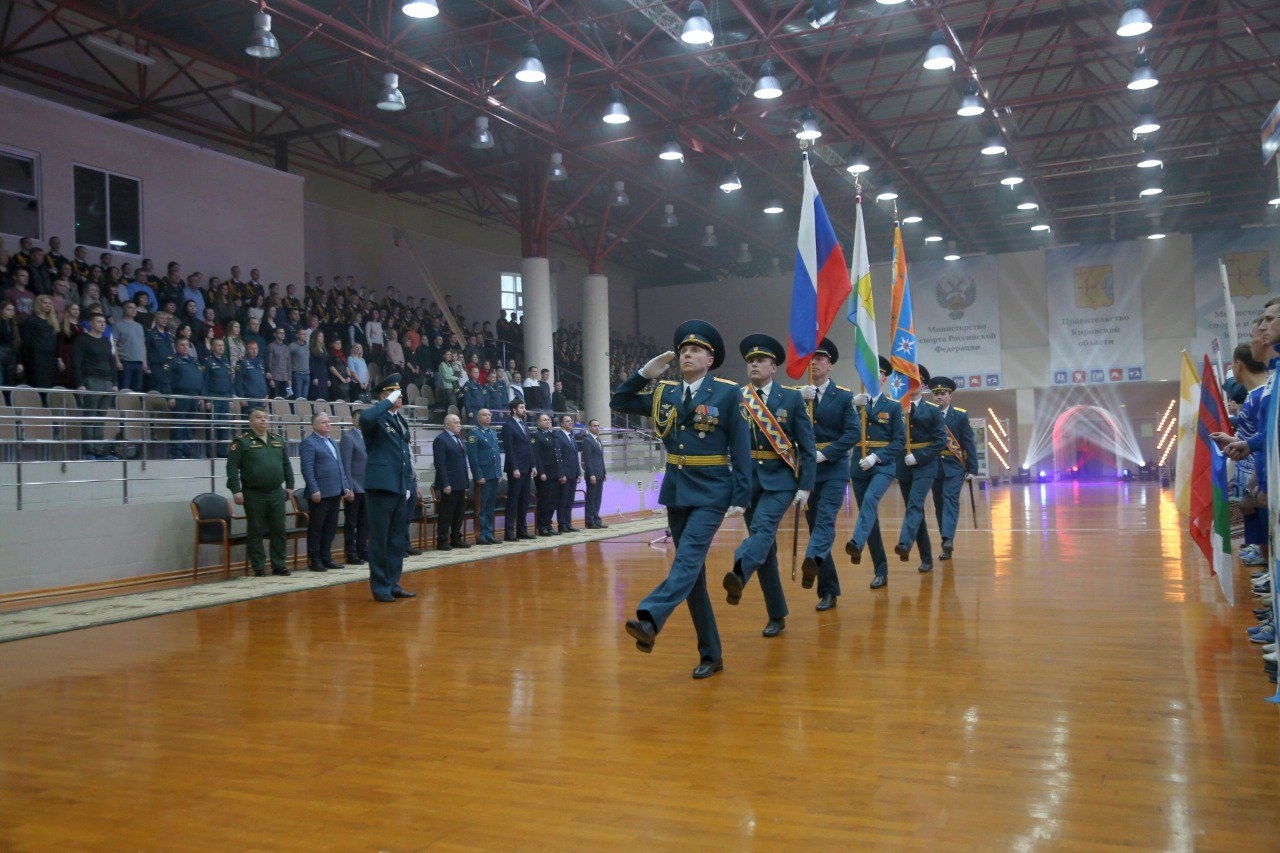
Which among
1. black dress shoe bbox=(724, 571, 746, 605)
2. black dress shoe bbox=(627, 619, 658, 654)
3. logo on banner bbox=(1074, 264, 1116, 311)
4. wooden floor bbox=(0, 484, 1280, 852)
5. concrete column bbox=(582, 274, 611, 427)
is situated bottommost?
wooden floor bbox=(0, 484, 1280, 852)

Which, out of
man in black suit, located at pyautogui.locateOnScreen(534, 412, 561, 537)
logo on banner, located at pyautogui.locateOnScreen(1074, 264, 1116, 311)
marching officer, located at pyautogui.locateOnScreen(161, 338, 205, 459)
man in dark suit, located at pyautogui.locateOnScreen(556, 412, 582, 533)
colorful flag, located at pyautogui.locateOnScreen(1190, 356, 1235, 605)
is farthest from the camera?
logo on banner, located at pyautogui.locateOnScreen(1074, 264, 1116, 311)

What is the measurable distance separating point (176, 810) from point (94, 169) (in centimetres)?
1490

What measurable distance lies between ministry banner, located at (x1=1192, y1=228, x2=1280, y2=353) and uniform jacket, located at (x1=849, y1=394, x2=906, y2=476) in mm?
18724

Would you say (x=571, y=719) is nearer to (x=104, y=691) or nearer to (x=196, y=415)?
(x=104, y=691)

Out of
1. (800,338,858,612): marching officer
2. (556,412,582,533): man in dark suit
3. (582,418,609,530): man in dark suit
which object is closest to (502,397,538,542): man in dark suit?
(556,412,582,533): man in dark suit

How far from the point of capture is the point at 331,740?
13.1 ft

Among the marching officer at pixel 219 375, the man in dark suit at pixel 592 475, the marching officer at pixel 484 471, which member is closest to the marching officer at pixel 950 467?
the marching officer at pixel 484 471

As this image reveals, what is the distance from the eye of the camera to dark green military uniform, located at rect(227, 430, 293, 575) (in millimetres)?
9859

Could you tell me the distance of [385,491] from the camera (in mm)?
8250

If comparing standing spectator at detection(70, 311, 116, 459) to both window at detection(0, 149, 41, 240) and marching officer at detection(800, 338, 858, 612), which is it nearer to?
window at detection(0, 149, 41, 240)

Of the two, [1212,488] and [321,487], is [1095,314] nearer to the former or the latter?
[321,487]

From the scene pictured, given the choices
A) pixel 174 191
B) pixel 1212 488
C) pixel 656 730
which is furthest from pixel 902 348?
pixel 174 191

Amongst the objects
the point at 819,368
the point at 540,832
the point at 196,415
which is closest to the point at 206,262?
the point at 196,415

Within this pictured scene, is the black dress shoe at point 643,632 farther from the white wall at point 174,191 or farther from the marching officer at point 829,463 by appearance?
the white wall at point 174,191
